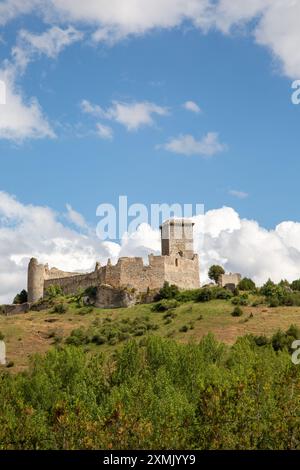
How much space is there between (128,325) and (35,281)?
21.4m

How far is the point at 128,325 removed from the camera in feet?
262

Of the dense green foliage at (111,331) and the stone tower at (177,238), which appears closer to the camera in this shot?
the dense green foliage at (111,331)

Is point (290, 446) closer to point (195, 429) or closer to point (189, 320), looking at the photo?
point (195, 429)

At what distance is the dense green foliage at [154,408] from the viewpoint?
31.0 metres

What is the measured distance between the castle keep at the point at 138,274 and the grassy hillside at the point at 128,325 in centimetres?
459

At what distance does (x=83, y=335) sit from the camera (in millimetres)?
77500

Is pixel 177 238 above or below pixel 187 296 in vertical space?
above

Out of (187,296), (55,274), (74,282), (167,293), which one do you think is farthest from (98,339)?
(55,274)

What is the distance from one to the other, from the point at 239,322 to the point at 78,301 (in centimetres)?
2300

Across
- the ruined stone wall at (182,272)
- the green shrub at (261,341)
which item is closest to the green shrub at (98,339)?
the green shrub at (261,341)

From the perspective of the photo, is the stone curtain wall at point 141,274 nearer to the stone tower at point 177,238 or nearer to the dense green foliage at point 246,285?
the stone tower at point 177,238

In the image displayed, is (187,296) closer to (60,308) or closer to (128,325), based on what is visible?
(128,325)
